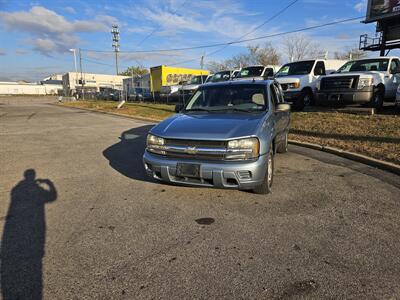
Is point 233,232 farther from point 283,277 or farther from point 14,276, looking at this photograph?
point 14,276

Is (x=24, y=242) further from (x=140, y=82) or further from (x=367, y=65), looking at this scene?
(x=140, y=82)

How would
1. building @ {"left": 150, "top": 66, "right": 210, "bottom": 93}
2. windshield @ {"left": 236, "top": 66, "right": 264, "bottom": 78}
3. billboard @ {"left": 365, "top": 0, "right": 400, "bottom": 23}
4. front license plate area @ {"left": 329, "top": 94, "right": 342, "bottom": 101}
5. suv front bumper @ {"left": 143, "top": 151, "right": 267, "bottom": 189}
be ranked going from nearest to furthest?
suv front bumper @ {"left": 143, "top": 151, "right": 267, "bottom": 189} → front license plate area @ {"left": 329, "top": 94, "right": 342, "bottom": 101} → windshield @ {"left": 236, "top": 66, "right": 264, "bottom": 78} → billboard @ {"left": 365, "top": 0, "right": 400, "bottom": 23} → building @ {"left": 150, "top": 66, "right": 210, "bottom": 93}

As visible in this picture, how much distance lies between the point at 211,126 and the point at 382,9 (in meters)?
32.1

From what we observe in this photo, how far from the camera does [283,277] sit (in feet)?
8.71

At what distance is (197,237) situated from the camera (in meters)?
3.36

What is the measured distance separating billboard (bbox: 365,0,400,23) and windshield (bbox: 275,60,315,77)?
2071 cm

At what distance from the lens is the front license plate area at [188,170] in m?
4.04

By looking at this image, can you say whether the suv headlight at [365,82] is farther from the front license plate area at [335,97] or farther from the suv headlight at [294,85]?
the suv headlight at [294,85]

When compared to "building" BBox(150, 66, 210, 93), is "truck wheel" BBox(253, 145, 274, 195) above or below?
below

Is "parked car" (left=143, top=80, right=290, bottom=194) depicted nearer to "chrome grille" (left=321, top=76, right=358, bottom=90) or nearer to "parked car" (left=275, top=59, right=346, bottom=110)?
"chrome grille" (left=321, top=76, right=358, bottom=90)

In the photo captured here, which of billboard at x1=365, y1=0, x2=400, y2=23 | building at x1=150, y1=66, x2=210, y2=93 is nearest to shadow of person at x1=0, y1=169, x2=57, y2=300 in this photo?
building at x1=150, y1=66, x2=210, y2=93

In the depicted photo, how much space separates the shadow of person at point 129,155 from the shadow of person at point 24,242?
1389 millimetres

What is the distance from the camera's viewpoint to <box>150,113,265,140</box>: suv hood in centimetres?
409

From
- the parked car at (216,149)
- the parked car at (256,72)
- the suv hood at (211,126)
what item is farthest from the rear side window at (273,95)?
the parked car at (256,72)
